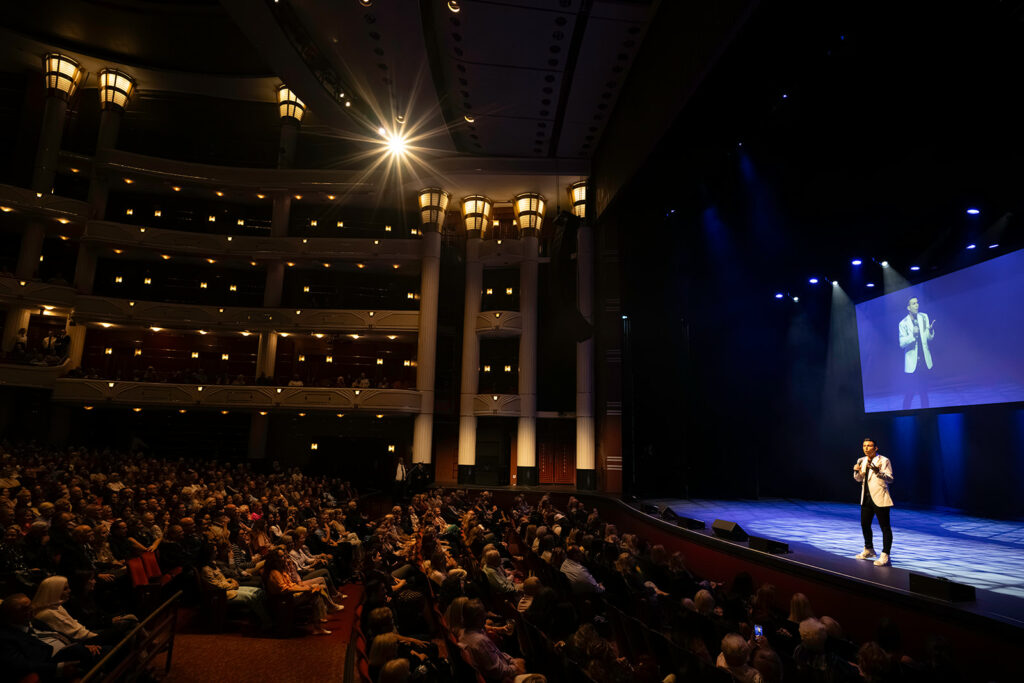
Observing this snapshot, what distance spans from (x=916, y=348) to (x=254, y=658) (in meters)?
13.5

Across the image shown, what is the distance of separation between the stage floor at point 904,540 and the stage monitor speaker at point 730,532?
0.72 metres

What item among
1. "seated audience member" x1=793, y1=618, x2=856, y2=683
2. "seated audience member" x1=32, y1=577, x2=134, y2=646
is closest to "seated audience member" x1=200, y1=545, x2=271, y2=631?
"seated audience member" x1=32, y1=577, x2=134, y2=646

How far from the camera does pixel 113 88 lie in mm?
22062

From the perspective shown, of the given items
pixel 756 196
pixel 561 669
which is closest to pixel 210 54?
pixel 756 196

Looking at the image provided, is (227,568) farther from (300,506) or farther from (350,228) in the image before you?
(350,228)

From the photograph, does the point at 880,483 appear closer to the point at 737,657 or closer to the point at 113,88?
the point at 737,657

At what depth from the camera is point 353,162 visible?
78.9ft

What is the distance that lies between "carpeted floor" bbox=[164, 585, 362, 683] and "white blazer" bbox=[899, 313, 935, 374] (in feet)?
40.6

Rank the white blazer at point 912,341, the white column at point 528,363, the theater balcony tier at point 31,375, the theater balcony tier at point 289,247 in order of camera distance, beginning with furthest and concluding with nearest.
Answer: the theater balcony tier at point 289,247 < the white column at point 528,363 < the theater balcony tier at point 31,375 < the white blazer at point 912,341

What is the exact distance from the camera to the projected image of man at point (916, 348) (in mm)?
11391

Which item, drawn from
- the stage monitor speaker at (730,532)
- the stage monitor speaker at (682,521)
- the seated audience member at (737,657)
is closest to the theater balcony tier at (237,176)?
the stage monitor speaker at (682,521)

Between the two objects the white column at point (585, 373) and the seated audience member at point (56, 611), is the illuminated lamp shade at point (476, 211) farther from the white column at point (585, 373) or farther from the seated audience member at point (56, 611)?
the seated audience member at point (56, 611)

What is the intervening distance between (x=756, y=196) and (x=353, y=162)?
58.7ft

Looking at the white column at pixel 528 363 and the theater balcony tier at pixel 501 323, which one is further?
the theater balcony tier at pixel 501 323
